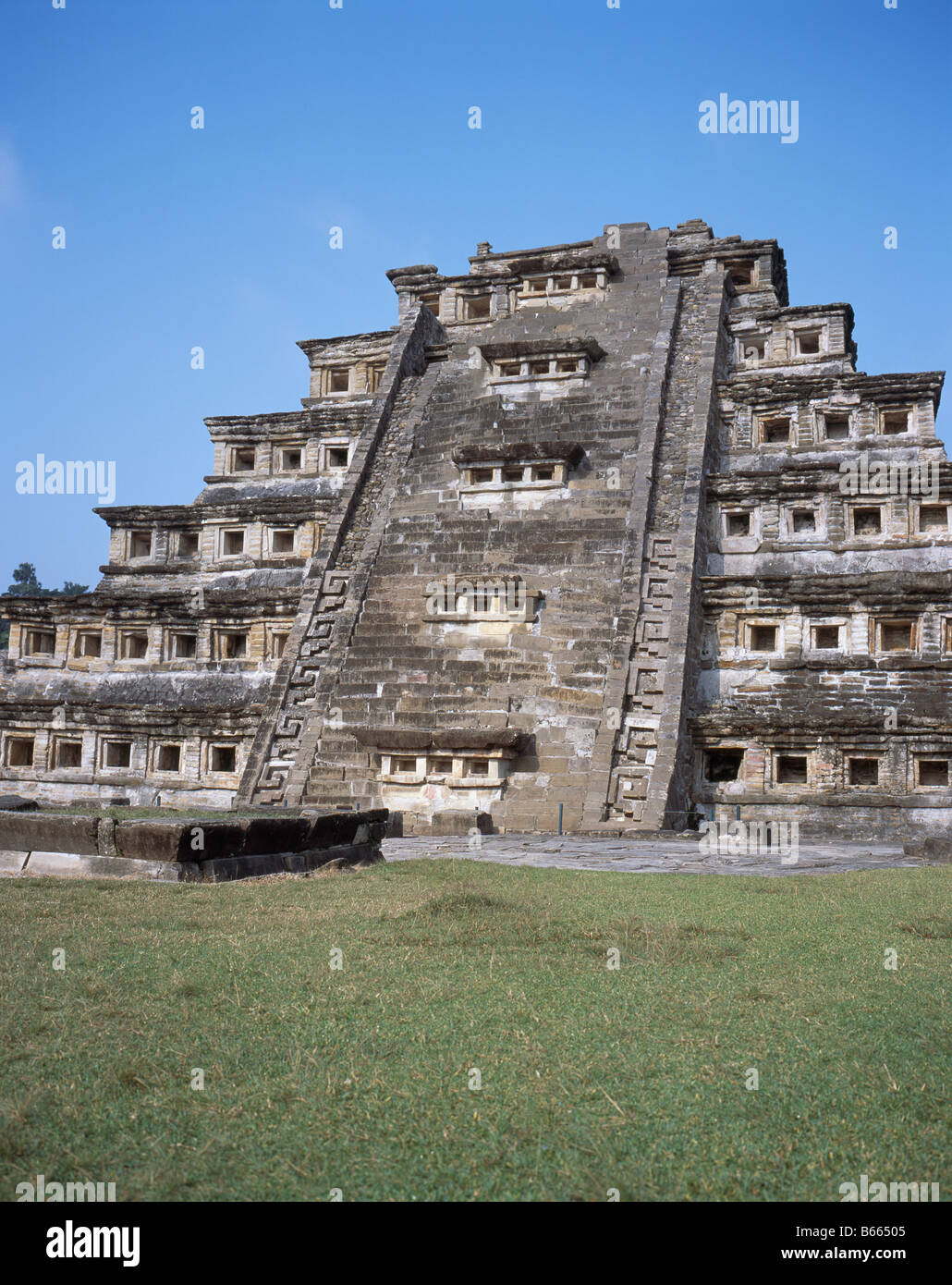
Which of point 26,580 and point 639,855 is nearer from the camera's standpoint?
point 639,855

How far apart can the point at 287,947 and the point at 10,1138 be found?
116 inches

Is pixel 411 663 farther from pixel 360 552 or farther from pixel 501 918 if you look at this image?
pixel 501 918

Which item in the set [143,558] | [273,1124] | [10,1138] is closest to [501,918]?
[273,1124]

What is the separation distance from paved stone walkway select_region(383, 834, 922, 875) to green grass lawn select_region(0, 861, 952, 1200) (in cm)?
383

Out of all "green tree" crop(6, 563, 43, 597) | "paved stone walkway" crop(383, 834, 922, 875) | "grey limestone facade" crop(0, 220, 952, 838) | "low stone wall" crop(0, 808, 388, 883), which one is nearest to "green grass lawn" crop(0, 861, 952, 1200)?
"low stone wall" crop(0, 808, 388, 883)

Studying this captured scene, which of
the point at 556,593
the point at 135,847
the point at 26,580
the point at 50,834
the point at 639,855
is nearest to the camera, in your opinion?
the point at 135,847

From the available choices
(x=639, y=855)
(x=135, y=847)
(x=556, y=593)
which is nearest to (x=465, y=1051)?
(x=135, y=847)

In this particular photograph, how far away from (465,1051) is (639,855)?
8.55 metres

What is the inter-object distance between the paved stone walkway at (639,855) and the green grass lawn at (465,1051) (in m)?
3.83

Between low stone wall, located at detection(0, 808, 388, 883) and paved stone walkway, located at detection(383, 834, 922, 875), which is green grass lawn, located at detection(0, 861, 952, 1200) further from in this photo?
paved stone walkway, located at detection(383, 834, 922, 875)

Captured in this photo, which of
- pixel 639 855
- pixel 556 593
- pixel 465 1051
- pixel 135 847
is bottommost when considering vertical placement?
pixel 639 855

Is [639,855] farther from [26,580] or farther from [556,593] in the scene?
[26,580]

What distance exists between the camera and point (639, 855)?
13.0 m

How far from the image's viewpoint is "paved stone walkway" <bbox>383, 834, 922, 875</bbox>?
38.8 feet
